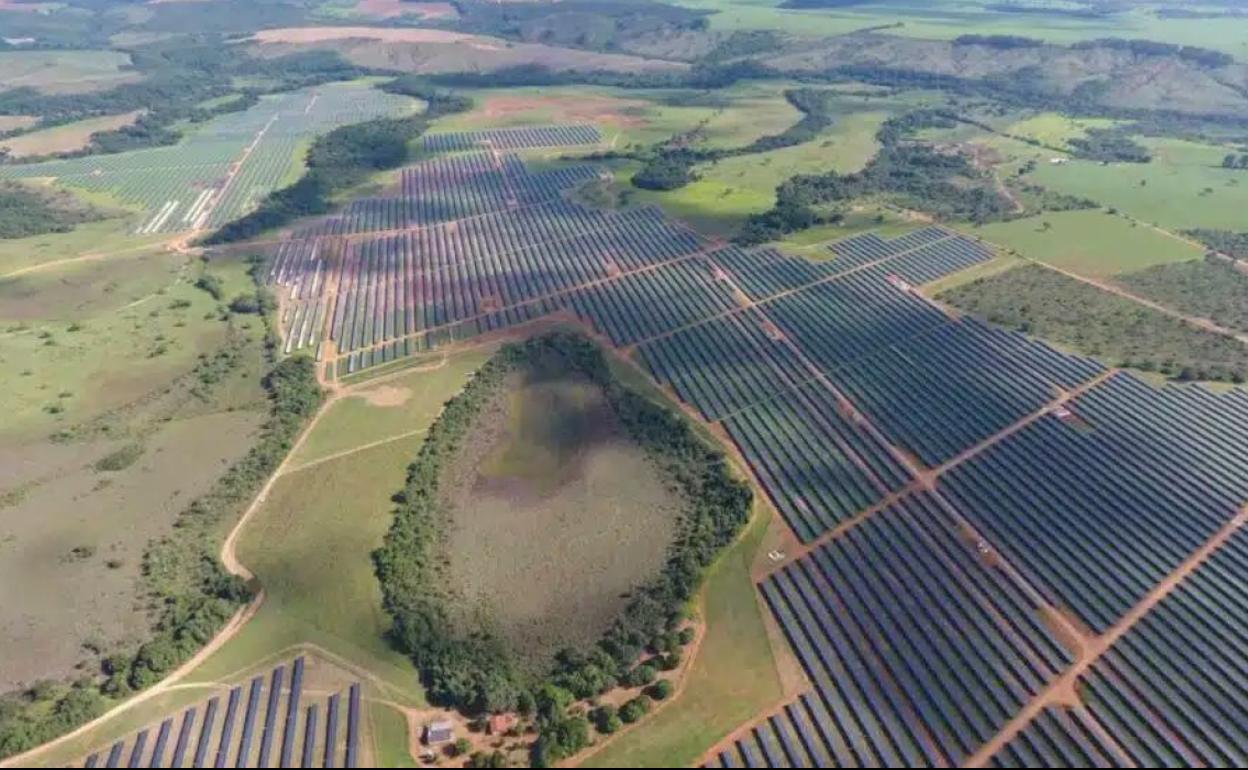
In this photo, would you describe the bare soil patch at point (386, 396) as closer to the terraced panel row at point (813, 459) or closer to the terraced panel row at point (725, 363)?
the terraced panel row at point (725, 363)

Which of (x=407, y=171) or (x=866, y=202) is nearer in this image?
(x=866, y=202)

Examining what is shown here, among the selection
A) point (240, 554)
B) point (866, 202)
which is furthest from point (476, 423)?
point (866, 202)

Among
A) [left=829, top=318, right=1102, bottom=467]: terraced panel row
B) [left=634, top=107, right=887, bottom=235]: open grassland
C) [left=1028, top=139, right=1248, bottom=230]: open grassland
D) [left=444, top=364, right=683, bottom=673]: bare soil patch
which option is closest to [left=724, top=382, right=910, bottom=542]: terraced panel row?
[left=829, top=318, right=1102, bottom=467]: terraced panel row

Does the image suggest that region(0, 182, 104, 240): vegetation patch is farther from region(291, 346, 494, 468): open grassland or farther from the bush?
the bush

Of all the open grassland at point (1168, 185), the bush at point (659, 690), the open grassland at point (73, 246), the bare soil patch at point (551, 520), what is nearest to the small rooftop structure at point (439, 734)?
the bare soil patch at point (551, 520)

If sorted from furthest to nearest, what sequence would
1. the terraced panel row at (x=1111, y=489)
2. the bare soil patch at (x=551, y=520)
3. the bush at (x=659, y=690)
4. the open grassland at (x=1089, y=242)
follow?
the open grassland at (x=1089, y=242)
the terraced panel row at (x=1111, y=489)
the bare soil patch at (x=551, y=520)
the bush at (x=659, y=690)

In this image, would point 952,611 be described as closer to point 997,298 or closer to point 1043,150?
point 997,298

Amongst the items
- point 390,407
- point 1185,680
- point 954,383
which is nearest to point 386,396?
point 390,407
